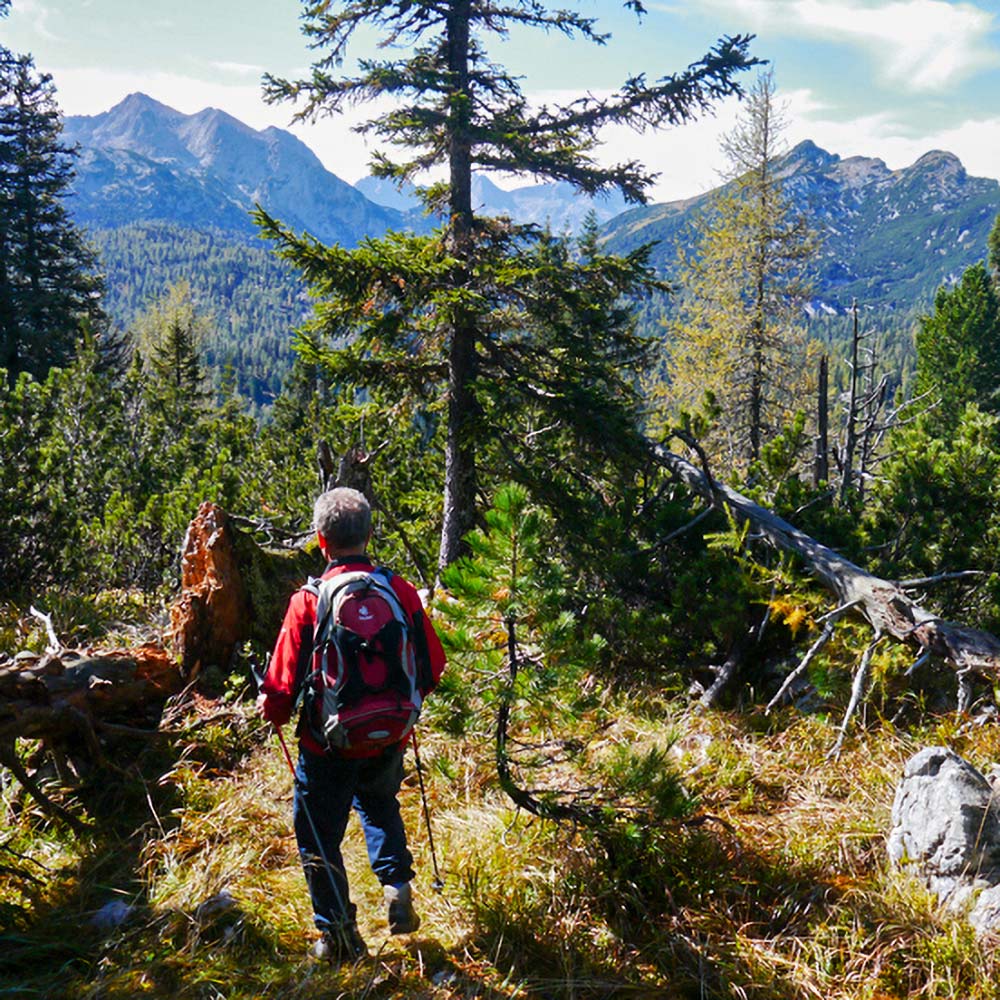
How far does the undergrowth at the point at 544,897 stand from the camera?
8.30 ft

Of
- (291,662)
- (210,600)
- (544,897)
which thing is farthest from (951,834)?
(210,600)

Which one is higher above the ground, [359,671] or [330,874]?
[359,671]

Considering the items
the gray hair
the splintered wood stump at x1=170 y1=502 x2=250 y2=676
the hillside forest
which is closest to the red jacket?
the gray hair

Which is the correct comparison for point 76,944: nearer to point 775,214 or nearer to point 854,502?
point 854,502

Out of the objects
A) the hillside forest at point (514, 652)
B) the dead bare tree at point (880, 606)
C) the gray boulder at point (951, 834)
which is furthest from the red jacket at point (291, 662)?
the dead bare tree at point (880, 606)

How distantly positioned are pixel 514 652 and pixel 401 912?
3.67 ft

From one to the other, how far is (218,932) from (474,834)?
1150 millimetres

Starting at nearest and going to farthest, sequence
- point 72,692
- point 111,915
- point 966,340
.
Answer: point 111,915
point 72,692
point 966,340

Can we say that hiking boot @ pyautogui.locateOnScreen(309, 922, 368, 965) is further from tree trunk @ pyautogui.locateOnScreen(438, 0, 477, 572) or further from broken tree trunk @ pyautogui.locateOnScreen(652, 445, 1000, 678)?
tree trunk @ pyautogui.locateOnScreen(438, 0, 477, 572)

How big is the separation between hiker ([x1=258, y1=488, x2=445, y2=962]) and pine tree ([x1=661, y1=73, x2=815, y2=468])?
17125 mm

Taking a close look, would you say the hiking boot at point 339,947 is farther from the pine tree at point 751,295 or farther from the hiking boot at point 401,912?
the pine tree at point 751,295

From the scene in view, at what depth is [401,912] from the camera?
2754 millimetres

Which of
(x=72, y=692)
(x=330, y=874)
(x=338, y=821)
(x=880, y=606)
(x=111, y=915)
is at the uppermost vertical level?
(x=880, y=606)

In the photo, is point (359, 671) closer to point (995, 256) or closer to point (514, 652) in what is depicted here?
point (514, 652)
